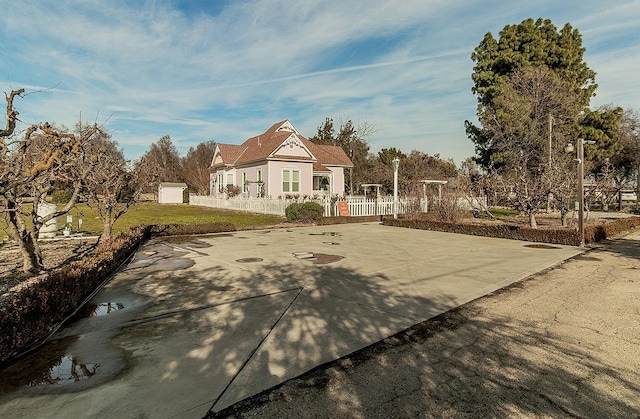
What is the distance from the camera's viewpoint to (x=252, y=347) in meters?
4.19

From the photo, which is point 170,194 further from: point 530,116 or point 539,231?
point 539,231

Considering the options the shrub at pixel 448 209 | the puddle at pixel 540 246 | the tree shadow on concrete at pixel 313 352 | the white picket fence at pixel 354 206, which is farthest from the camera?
the white picket fence at pixel 354 206

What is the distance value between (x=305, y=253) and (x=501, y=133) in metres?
23.2


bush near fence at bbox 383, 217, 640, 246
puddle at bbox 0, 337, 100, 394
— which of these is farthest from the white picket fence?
puddle at bbox 0, 337, 100, 394

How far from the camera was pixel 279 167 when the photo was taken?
27.4 meters

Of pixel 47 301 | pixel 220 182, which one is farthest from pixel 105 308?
pixel 220 182

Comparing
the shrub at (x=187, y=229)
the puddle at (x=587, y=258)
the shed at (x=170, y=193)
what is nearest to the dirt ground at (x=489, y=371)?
the puddle at (x=587, y=258)

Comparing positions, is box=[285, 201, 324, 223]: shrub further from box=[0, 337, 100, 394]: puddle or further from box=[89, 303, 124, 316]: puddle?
box=[0, 337, 100, 394]: puddle

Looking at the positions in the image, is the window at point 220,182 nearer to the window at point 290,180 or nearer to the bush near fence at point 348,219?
the window at point 290,180

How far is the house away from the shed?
25.0ft

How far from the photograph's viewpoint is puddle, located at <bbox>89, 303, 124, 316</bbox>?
5430 mm

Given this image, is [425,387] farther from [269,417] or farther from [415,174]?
[415,174]

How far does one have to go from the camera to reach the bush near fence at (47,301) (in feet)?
13.2

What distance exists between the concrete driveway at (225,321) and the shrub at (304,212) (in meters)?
8.40
